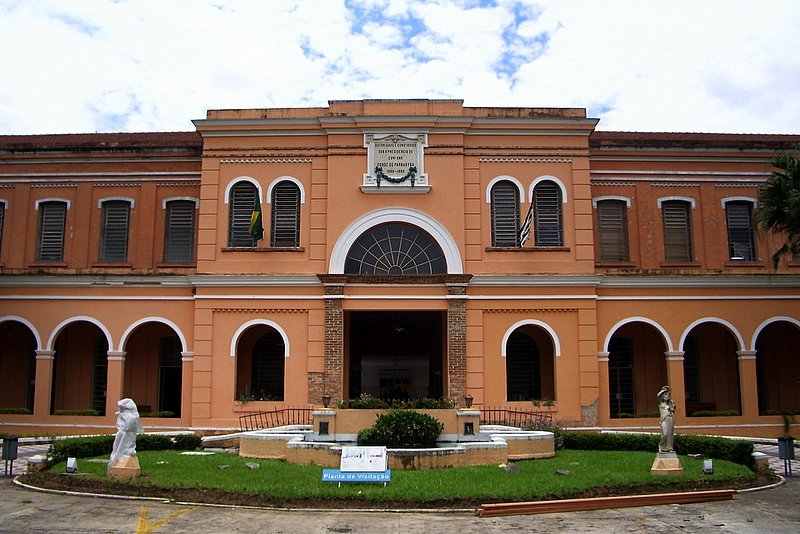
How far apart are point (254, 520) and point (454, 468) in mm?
5224

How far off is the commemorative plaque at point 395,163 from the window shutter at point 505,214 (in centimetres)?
229

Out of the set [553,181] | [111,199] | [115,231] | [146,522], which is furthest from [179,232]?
[146,522]

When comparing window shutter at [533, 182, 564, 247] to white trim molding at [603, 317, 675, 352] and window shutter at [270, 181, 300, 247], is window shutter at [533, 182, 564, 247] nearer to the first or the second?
white trim molding at [603, 317, 675, 352]

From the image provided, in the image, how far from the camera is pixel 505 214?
24.5 m

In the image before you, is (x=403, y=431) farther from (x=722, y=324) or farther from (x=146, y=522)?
(x=722, y=324)

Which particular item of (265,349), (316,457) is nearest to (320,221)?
(265,349)

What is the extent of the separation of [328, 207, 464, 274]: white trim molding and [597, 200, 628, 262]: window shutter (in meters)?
5.71

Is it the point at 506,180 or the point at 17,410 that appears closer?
the point at 17,410

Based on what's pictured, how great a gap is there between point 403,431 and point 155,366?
1237 centimetres

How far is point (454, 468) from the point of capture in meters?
15.9

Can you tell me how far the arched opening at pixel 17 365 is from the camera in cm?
2645

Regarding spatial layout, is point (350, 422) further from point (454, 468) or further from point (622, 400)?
point (622, 400)

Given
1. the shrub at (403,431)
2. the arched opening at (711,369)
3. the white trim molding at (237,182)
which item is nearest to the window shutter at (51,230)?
the white trim molding at (237,182)

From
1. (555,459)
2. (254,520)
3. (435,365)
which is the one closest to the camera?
(254,520)
